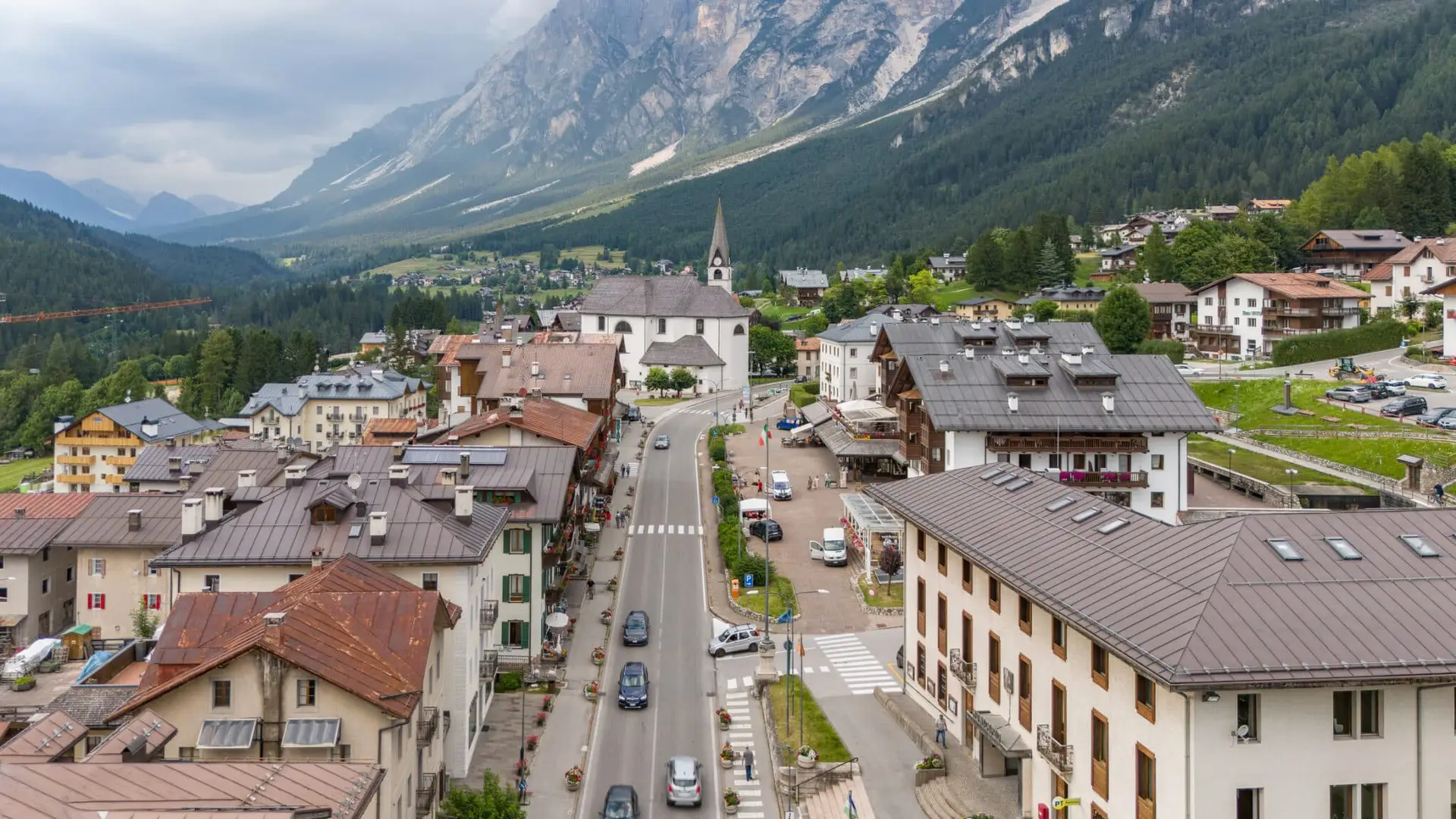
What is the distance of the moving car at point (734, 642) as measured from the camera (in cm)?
5122

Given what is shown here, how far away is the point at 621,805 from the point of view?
114 ft

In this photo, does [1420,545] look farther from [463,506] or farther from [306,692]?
[463,506]

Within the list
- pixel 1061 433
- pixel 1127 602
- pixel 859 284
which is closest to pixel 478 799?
pixel 1127 602

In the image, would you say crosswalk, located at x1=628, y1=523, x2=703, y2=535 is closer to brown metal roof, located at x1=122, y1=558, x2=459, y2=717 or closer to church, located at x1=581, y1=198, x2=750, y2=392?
brown metal roof, located at x1=122, y1=558, x2=459, y2=717

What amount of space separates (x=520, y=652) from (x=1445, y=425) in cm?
5890

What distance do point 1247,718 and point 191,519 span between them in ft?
117

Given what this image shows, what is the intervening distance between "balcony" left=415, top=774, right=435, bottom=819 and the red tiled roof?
127ft

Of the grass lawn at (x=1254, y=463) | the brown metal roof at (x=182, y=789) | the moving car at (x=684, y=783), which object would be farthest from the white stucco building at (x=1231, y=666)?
the grass lawn at (x=1254, y=463)

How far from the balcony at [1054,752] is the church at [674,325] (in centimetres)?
10870

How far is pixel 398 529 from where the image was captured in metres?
41.8

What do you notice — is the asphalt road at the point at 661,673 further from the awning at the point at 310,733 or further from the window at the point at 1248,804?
the window at the point at 1248,804

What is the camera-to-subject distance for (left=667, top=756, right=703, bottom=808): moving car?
36250 mm

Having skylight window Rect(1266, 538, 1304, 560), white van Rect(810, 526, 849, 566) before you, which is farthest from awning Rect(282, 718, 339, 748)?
white van Rect(810, 526, 849, 566)

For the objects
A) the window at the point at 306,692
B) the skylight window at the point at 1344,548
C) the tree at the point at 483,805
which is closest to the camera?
the skylight window at the point at 1344,548
